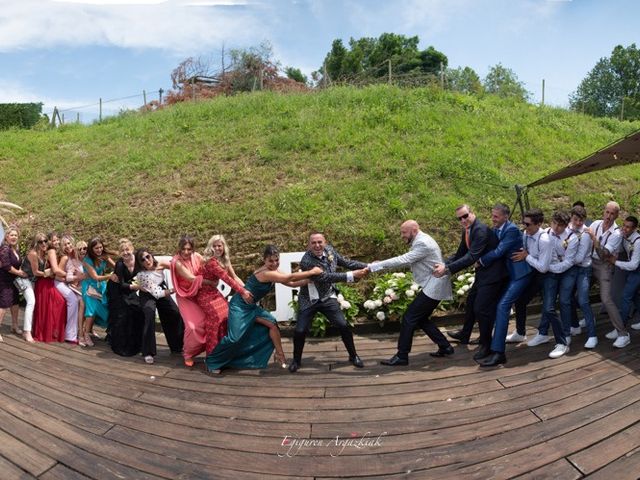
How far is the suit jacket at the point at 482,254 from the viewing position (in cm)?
531

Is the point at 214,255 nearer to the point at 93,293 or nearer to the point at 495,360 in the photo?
the point at 93,293

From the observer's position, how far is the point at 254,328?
5.54 metres

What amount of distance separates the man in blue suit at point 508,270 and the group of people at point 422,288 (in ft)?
0.04

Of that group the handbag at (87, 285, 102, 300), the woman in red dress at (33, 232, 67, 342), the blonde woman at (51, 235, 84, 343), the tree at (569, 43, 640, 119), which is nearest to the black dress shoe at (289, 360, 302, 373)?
the handbag at (87, 285, 102, 300)

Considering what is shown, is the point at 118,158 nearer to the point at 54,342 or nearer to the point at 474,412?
the point at 54,342

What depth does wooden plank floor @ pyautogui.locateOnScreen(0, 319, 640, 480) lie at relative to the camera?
3406 millimetres

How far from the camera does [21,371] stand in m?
5.40

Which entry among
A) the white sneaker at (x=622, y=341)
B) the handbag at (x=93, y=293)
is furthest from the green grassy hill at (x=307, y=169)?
the white sneaker at (x=622, y=341)

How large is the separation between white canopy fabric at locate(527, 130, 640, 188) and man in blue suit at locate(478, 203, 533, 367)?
178cm

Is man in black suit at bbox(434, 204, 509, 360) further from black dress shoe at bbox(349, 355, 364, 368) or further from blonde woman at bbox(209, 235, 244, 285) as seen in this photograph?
blonde woman at bbox(209, 235, 244, 285)

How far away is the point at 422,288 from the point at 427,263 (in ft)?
0.93

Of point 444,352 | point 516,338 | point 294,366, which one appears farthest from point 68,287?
point 516,338

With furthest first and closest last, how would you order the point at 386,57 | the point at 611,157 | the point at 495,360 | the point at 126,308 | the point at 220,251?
1. the point at 386,57
2. the point at 611,157
3. the point at 126,308
4. the point at 220,251
5. the point at 495,360

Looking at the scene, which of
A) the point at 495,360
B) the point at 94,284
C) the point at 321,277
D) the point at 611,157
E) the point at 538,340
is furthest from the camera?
the point at 611,157
